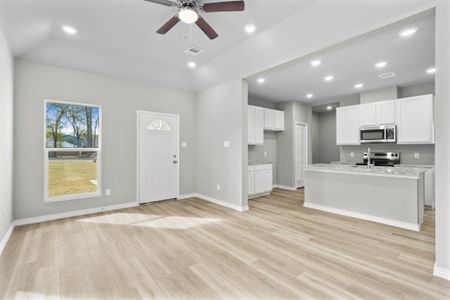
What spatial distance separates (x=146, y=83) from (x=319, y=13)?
3.78m

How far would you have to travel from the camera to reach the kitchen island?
338cm

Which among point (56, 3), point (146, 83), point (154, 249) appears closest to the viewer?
point (56, 3)

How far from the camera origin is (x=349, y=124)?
19.1 feet

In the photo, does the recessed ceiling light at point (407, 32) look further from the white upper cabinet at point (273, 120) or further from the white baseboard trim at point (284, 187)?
the white baseboard trim at point (284, 187)

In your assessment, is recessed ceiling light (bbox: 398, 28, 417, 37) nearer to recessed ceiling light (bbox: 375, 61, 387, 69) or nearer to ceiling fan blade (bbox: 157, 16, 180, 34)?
recessed ceiling light (bbox: 375, 61, 387, 69)

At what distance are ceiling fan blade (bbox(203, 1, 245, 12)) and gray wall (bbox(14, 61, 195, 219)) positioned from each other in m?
3.08

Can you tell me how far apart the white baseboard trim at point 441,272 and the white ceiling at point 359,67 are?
2.60 metres

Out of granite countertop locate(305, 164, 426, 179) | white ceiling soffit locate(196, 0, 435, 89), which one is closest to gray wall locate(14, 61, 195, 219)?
white ceiling soffit locate(196, 0, 435, 89)

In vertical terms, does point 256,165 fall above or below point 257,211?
above

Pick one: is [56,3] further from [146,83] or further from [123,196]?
[123,196]

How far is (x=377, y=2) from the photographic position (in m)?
2.30

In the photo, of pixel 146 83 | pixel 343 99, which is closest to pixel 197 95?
pixel 146 83

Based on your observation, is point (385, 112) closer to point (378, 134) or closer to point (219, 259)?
point (378, 134)

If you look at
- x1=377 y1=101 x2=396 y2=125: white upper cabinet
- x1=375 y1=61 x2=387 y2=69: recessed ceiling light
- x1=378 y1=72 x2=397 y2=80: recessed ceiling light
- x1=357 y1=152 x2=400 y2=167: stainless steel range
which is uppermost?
x1=375 y1=61 x2=387 y2=69: recessed ceiling light
